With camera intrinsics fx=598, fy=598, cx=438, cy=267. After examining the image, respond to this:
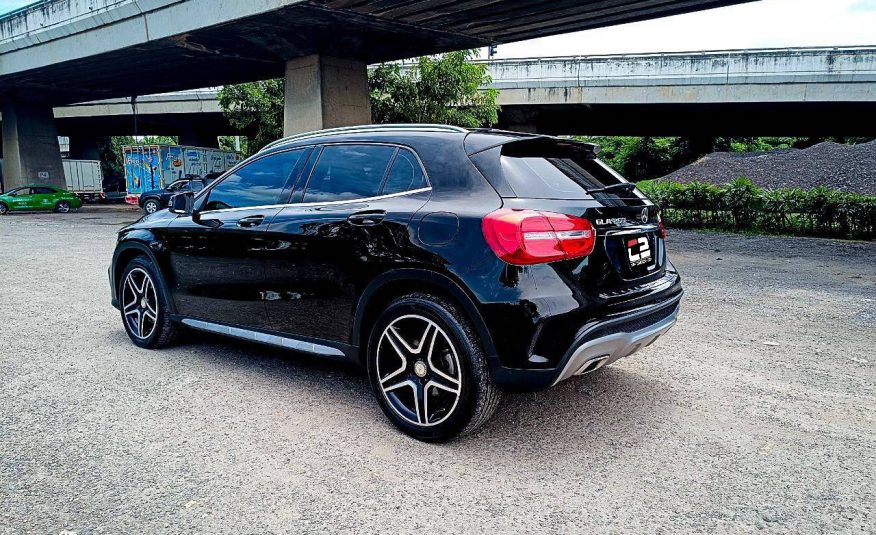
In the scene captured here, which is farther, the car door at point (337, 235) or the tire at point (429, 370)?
the car door at point (337, 235)

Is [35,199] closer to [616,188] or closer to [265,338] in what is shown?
[265,338]

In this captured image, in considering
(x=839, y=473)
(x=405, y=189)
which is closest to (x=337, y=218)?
(x=405, y=189)

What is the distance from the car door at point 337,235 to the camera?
3434mm

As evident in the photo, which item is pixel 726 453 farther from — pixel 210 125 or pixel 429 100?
pixel 210 125

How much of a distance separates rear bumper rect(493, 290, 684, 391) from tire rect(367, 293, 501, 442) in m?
0.17

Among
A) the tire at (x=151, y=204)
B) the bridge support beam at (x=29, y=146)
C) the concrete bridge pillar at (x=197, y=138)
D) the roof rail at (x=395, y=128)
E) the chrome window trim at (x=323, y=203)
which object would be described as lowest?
the tire at (x=151, y=204)

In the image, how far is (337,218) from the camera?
3.65 meters

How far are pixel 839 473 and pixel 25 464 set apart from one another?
403cm

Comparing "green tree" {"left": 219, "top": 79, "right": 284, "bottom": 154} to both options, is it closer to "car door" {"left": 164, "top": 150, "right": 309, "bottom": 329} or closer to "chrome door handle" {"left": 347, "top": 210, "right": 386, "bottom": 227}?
"car door" {"left": 164, "top": 150, "right": 309, "bottom": 329}

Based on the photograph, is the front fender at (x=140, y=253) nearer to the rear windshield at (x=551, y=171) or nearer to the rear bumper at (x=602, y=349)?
the rear windshield at (x=551, y=171)

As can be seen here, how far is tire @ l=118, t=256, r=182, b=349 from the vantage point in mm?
4918

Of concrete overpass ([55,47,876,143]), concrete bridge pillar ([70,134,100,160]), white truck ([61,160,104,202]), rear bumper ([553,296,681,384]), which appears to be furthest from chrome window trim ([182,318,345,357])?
concrete bridge pillar ([70,134,100,160])

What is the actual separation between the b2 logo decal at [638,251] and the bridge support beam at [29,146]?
3690 centimetres

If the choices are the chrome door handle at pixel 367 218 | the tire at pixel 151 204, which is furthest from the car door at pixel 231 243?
the tire at pixel 151 204
